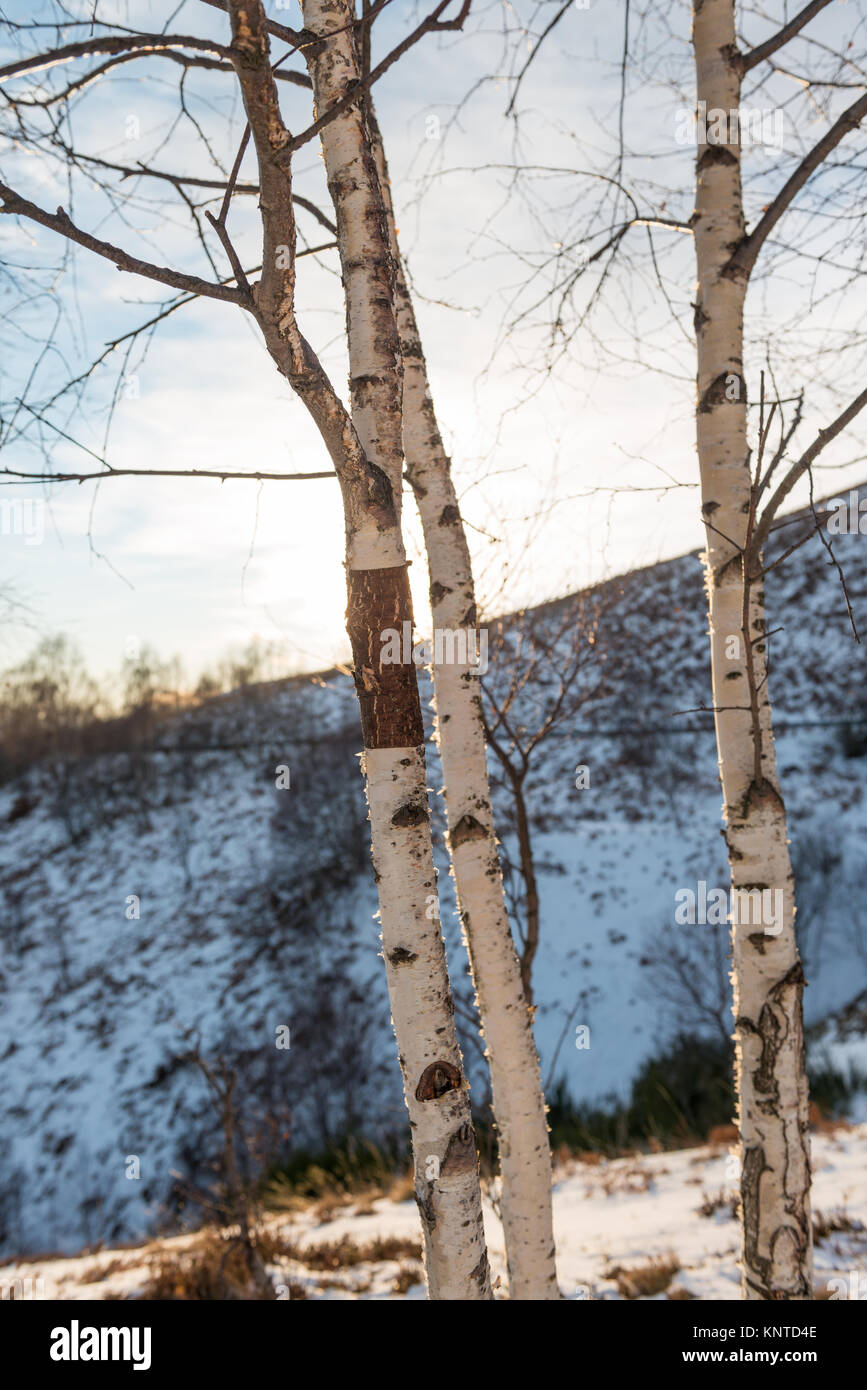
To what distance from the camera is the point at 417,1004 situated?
1.79 metres

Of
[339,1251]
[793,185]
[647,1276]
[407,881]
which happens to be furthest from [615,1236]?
[793,185]

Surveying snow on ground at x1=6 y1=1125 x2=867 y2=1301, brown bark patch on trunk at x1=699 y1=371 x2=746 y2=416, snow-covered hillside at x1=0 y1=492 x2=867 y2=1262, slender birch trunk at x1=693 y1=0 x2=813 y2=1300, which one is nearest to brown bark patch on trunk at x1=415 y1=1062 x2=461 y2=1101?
slender birch trunk at x1=693 y1=0 x2=813 y2=1300

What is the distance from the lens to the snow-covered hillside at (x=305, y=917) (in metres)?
11.3

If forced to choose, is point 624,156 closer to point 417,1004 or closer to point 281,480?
point 281,480

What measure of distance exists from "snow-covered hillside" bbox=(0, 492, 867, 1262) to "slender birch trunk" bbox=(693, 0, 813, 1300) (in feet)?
8.66

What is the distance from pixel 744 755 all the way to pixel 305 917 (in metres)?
14.9

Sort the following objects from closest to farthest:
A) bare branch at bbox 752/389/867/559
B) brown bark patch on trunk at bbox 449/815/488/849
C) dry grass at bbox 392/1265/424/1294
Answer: bare branch at bbox 752/389/867/559, brown bark patch on trunk at bbox 449/815/488/849, dry grass at bbox 392/1265/424/1294

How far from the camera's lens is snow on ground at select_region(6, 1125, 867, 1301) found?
4094 millimetres

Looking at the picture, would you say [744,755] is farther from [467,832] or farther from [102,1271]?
[102,1271]

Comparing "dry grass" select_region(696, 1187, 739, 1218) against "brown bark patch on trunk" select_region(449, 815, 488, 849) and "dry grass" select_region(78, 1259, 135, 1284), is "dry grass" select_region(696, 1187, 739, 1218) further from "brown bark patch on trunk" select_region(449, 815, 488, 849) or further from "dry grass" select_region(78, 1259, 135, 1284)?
"dry grass" select_region(78, 1259, 135, 1284)

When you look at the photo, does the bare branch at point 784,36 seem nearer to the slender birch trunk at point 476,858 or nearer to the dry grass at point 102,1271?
the slender birch trunk at point 476,858

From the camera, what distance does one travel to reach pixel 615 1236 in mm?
5008

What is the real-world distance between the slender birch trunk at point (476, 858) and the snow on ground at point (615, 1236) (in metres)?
1.35

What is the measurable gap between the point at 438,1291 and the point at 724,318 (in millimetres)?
2973
